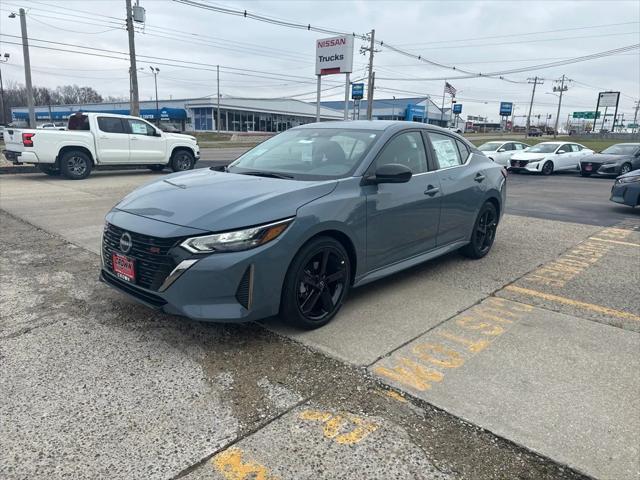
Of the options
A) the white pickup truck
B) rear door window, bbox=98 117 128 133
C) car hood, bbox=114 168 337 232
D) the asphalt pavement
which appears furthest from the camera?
rear door window, bbox=98 117 128 133

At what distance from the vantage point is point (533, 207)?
10680mm

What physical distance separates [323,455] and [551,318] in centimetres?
271

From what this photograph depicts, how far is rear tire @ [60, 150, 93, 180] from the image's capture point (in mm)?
12648

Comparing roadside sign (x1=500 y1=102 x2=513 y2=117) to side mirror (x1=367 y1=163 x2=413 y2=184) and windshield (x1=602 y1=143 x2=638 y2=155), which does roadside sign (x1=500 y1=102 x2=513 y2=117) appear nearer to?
windshield (x1=602 y1=143 x2=638 y2=155)

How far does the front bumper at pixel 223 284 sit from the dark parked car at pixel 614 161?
19.8 metres

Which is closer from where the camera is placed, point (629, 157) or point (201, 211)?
point (201, 211)

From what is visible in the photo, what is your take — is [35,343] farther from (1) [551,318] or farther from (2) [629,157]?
(2) [629,157]

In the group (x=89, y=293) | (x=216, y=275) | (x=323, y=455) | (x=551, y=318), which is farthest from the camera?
(x=89, y=293)

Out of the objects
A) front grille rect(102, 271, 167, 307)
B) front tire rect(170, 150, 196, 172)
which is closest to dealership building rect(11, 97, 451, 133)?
front tire rect(170, 150, 196, 172)

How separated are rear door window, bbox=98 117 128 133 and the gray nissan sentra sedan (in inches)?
400

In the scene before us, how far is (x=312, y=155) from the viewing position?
434cm

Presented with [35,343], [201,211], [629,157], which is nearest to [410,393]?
[201,211]

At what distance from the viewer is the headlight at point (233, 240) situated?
→ 3.13 m

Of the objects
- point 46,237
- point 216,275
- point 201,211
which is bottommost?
point 46,237
